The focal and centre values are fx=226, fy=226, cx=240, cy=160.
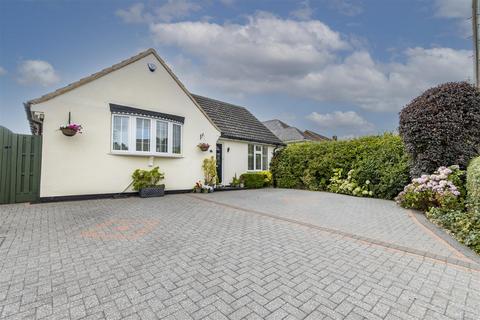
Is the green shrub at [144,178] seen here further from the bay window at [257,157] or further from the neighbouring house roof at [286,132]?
the neighbouring house roof at [286,132]

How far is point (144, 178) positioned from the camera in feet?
32.1

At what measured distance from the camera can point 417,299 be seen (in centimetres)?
271

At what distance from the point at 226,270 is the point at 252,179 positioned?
11.1 metres

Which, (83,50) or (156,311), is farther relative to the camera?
(83,50)

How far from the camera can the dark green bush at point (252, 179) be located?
14331mm

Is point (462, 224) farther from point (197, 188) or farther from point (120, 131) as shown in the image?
point (120, 131)

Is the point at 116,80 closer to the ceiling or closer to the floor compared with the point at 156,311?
closer to the ceiling

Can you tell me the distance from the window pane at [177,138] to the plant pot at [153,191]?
76.2 inches

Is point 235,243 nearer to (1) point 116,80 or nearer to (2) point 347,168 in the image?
(1) point 116,80

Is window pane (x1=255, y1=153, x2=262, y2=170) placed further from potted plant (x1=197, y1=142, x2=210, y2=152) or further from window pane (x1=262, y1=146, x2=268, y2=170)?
potted plant (x1=197, y1=142, x2=210, y2=152)

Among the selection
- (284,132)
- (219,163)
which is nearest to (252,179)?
(219,163)

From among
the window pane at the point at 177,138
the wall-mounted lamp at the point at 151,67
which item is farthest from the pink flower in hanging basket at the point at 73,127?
the wall-mounted lamp at the point at 151,67

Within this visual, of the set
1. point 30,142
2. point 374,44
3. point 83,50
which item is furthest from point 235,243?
point 374,44

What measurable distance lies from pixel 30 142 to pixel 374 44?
1618 cm
